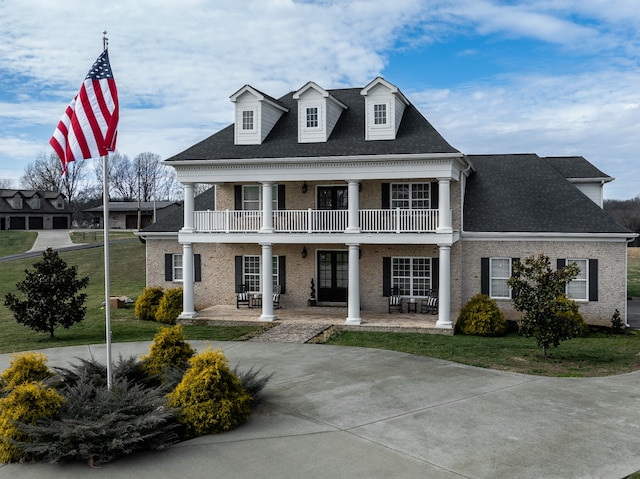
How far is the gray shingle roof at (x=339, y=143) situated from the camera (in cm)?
2131

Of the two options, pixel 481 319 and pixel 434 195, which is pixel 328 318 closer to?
pixel 481 319

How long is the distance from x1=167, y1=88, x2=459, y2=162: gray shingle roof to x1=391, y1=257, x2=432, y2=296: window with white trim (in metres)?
4.82

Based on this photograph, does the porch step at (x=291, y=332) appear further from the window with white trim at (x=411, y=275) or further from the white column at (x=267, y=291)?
the window with white trim at (x=411, y=275)

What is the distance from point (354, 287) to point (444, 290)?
10.6 feet

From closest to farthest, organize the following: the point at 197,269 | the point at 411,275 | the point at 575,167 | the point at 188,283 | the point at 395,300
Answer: the point at 188,283, the point at 395,300, the point at 411,275, the point at 197,269, the point at 575,167

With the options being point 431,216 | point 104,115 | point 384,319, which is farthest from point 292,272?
point 104,115

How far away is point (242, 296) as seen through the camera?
81.7ft

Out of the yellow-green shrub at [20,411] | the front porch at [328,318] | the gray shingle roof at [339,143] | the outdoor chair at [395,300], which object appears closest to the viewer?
the yellow-green shrub at [20,411]

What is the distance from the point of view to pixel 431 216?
21984 millimetres

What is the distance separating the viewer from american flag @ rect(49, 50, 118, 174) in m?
10.9

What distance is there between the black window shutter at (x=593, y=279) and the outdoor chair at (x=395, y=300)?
7.13 metres

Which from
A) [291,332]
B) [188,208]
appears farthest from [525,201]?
[188,208]

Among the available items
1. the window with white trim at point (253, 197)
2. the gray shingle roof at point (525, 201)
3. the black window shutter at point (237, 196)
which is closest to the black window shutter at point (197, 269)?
the black window shutter at point (237, 196)

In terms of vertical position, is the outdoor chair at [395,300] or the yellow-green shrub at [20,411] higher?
the outdoor chair at [395,300]
